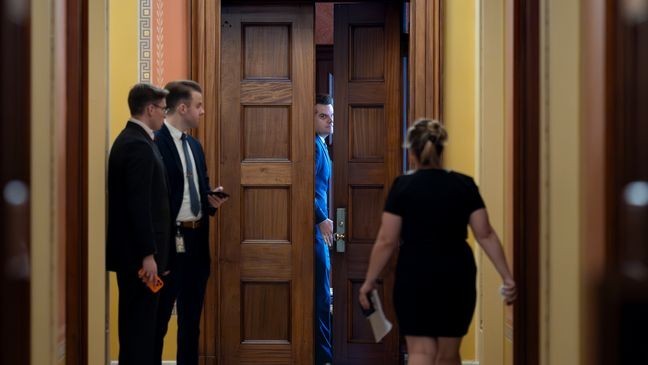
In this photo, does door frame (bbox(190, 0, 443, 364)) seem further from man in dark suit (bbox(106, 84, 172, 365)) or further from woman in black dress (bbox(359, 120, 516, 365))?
woman in black dress (bbox(359, 120, 516, 365))

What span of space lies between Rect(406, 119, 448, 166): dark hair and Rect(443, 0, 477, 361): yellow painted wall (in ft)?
5.35

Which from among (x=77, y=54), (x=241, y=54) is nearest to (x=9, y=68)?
(x=77, y=54)

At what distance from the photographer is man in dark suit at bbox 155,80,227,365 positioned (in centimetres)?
494

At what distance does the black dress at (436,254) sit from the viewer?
379 centimetres

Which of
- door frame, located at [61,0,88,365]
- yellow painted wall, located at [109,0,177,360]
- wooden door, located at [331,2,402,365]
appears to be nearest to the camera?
door frame, located at [61,0,88,365]

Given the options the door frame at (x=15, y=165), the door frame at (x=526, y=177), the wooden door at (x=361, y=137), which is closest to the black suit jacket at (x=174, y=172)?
the wooden door at (x=361, y=137)

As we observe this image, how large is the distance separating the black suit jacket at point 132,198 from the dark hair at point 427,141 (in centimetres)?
125

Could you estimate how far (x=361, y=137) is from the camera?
6.24m

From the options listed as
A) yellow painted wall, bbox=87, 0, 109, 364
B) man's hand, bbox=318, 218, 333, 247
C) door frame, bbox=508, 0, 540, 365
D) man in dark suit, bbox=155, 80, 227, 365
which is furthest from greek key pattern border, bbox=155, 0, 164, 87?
door frame, bbox=508, 0, 540, 365

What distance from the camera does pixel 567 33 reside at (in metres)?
3.37

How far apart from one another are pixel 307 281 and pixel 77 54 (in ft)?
8.47

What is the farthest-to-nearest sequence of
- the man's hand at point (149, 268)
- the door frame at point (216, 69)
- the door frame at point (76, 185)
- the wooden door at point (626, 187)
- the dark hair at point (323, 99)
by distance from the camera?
the dark hair at point (323, 99) → the door frame at point (216, 69) → the man's hand at point (149, 268) → the door frame at point (76, 185) → the wooden door at point (626, 187)

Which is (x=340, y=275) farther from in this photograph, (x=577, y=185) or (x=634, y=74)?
(x=634, y=74)

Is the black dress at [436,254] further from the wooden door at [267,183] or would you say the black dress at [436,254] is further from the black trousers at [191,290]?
the wooden door at [267,183]
